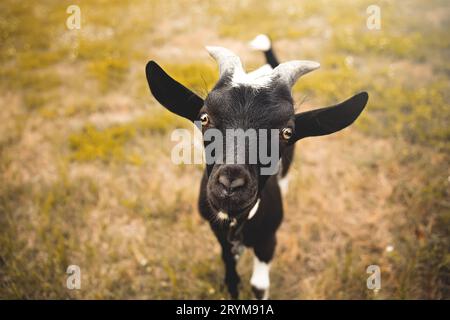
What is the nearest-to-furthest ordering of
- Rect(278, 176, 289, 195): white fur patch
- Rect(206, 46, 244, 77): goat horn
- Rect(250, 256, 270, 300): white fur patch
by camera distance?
Rect(206, 46, 244, 77): goat horn, Rect(250, 256, 270, 300): white fur patch, Rect(278, 176, 289, 195): white fur patch

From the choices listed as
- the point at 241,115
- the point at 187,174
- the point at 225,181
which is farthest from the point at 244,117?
the point at 187,174

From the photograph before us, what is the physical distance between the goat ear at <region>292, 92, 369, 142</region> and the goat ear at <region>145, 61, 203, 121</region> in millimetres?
791

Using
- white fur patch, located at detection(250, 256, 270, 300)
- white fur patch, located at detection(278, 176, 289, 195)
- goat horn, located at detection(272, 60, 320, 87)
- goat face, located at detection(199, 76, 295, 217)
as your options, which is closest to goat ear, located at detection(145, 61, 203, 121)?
goat face, located at detection(199, 76, 295, 217)

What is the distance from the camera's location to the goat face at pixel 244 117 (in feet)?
6.66

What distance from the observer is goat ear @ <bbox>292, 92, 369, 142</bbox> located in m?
2.32

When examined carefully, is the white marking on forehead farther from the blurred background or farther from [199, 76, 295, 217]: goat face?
the blurred background

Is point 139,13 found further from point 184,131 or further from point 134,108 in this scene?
point 184,131

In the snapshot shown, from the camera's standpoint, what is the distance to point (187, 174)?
5055mm

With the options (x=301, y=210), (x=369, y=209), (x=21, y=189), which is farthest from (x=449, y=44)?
(x=21, y=189)

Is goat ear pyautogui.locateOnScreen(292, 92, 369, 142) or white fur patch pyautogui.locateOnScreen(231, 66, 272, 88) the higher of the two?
white fur patch pyautogui.locateOnScreen(231, 66, 272, 88)

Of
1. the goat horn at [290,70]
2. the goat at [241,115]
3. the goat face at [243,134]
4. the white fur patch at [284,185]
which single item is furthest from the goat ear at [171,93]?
the white fur patch at [284,185]

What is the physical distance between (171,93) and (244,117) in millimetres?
642

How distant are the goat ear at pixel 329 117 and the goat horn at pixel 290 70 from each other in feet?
0.94

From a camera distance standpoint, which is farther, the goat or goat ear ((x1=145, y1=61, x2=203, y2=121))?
goat ear ((x1=145, y1=61, x2=203, y2=121))
